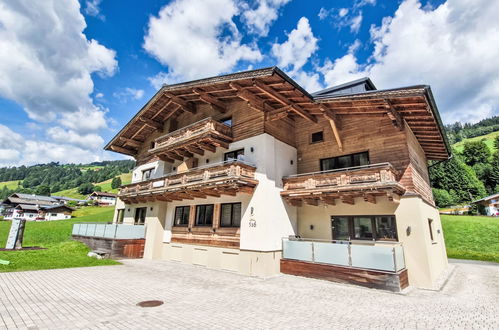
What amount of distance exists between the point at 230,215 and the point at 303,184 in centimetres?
498

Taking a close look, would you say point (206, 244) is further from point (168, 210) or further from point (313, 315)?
point (313, 315)

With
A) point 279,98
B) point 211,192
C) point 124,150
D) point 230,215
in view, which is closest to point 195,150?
point 211,192

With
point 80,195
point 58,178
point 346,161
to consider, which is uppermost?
point 58,178

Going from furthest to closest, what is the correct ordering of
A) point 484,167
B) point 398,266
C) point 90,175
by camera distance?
point 90,175, point 484,167, point 398,266

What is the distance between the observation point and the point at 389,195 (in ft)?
36.7

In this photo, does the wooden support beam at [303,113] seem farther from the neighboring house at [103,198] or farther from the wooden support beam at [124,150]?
the neighboring house at [103,198]

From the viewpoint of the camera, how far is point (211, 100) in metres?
17.2

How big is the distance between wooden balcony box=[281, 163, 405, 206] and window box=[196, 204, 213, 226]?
17.7ft

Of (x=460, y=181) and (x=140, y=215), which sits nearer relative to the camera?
(x=140, y=215)

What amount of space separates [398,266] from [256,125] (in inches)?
404

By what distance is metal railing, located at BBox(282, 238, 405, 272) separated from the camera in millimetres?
10365

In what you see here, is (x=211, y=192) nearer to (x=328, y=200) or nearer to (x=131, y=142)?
(x=328, y=200)

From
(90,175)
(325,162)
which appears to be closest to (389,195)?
(325,162)

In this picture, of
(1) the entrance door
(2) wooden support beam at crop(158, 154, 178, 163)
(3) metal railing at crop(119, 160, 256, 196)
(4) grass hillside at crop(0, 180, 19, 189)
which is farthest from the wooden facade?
(4) grass hillside at crop(0, 180, 19, 189)
